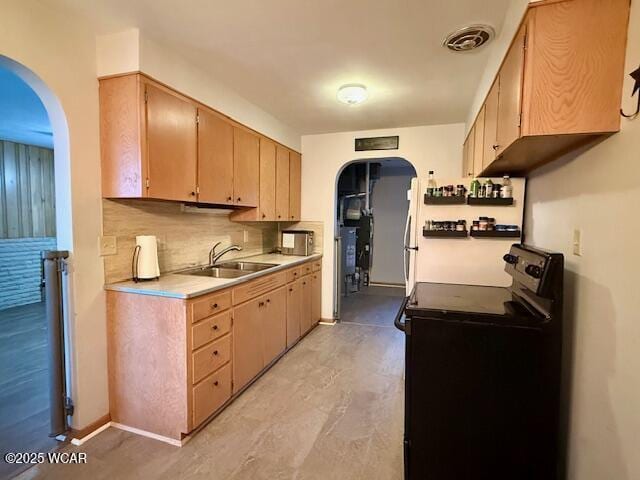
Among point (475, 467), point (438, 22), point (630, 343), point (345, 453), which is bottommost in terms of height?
point (345, 453)

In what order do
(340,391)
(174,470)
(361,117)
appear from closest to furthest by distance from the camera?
(174,470) → (340,391) → (361,117)

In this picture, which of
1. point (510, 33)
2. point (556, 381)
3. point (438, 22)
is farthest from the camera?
point (438, 22)

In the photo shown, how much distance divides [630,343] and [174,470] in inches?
82.7

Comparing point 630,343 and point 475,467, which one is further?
point 475,467

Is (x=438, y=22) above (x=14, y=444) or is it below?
above

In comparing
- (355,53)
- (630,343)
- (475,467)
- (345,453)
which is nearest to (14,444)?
(345,453)

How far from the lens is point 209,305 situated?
2131mm

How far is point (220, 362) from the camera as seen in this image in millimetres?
2260

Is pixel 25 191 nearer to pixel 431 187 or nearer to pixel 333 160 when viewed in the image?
pixel 333 160

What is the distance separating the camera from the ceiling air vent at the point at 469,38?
6.35 ft

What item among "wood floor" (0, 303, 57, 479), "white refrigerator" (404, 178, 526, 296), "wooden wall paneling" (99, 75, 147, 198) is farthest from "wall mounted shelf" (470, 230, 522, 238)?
"wood floor" (0, 303, 57, 479)

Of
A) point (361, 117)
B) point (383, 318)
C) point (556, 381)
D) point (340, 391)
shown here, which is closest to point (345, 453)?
point (340, 391)

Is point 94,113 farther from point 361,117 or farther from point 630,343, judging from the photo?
point 630,343

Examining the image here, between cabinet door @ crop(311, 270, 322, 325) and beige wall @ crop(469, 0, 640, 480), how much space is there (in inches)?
110
